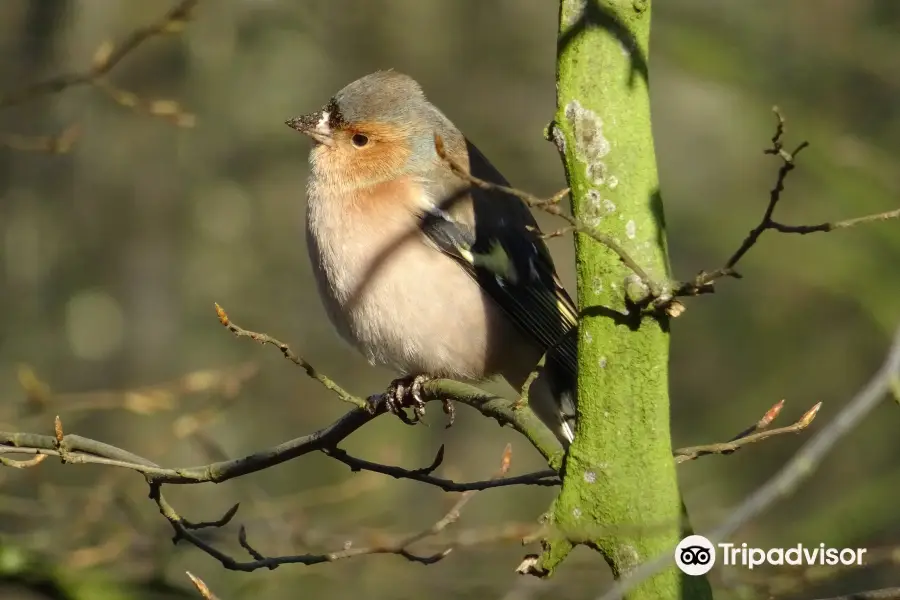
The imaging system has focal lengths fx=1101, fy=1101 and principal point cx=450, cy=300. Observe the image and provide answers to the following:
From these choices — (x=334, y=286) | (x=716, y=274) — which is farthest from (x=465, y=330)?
(x=716, y=274)

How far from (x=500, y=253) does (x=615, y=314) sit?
80.8 inches

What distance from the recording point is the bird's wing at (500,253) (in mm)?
4672

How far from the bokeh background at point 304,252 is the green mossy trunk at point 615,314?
2646mm

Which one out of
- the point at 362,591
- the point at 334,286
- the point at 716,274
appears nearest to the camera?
the point at 716,274

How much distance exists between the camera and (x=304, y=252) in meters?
11.1

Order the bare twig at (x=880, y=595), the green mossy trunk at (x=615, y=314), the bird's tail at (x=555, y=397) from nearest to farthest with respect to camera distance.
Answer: the bare twig at (x=880, y=595)
the green mossy trunk at (x=615, y=314)
the bird's tail at (x=555, y=397)

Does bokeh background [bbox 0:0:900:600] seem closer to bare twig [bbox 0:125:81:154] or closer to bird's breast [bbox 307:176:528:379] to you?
bird's breast [bbox 307:176:528:379]

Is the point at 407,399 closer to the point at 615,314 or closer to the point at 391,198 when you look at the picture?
the point at 391,198

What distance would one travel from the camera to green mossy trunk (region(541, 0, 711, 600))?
2746 mm

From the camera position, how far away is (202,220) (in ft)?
33.1

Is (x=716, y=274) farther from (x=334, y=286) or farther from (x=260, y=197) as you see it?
(x=260, y=197)

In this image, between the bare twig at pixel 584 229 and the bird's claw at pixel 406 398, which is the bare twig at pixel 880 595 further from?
the bird's claw at pixel 406 398

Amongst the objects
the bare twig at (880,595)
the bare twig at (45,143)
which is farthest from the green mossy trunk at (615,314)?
the bare twig at (45,143)

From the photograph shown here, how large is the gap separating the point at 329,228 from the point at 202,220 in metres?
5.77
